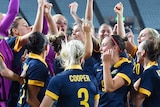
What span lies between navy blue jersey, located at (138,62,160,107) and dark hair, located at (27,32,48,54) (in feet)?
2.68

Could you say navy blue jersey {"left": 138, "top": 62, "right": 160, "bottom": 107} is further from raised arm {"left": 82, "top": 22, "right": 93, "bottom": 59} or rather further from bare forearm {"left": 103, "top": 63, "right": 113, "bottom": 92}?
raised arm {"left": 82, "top": 22, "right": 93, "bottom": 59}

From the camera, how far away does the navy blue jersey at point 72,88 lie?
2.51m

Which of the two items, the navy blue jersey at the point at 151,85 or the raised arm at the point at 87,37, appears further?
the navy blue jersey at the point at 151,85

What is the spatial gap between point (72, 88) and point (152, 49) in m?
0.87

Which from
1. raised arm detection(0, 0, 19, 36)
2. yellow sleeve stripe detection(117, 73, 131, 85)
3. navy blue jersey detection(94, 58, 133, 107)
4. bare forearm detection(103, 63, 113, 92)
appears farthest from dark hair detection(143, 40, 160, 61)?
raised arm detection(0, 0, 19, 36)

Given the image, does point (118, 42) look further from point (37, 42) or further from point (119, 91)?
point (37, 42)

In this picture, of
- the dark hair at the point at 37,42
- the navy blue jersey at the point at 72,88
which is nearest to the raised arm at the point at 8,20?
the dark hair at the point at 37,42

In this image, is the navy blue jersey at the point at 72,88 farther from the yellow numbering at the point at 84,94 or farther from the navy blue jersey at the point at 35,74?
the navy blue jersey at the point at 35,74

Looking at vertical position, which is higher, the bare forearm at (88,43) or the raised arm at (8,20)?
the raised arm at (8,20)

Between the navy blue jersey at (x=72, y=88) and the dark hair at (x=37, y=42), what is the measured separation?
1.22ft

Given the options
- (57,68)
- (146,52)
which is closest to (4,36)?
(57,68)

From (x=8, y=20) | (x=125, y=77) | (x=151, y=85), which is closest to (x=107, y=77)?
(x=125, y=77)

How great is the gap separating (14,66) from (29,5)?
623 cm

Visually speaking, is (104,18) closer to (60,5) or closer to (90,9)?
(60,5)
